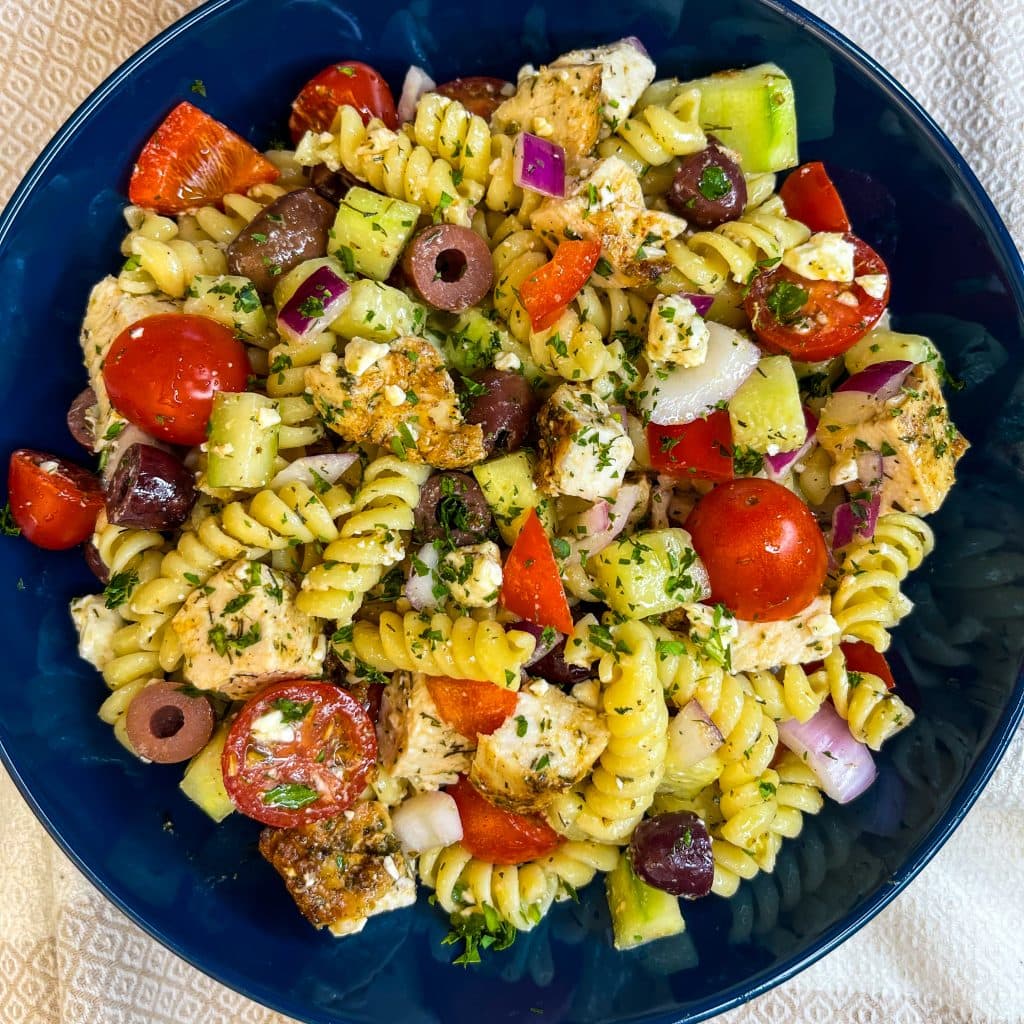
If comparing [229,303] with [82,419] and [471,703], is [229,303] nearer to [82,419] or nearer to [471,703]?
[82,419]

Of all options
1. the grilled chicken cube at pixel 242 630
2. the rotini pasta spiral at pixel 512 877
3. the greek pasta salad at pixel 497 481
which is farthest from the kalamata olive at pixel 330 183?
the rotini pasta spiral at pixel 512 877

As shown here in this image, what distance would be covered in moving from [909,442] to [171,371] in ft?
6.97

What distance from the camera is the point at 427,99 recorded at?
284 centimetres

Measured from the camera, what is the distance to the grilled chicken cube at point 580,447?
2.65 meters

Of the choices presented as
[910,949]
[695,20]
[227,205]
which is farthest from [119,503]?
[910,949]

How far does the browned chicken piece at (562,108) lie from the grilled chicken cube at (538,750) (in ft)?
5.30

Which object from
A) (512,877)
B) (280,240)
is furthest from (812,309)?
(512,877)

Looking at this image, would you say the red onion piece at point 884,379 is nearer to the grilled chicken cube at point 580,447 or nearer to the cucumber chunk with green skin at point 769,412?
the cucumber chunk with green skin at point 769,412

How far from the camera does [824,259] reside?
279 centimetres

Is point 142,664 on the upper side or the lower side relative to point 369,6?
lower

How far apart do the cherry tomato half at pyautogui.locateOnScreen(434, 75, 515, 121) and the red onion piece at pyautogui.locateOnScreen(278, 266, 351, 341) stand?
78cm

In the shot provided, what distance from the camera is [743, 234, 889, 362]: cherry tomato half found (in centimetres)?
283

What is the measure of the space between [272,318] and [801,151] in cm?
176

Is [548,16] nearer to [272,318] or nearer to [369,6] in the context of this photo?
[369,6]
